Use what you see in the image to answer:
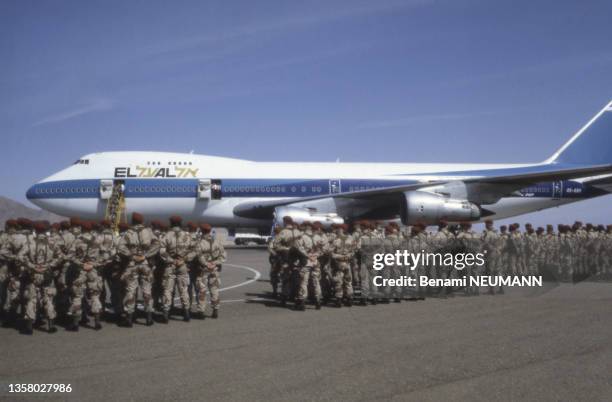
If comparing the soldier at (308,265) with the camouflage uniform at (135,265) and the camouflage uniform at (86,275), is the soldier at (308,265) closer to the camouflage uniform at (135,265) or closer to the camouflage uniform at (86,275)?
the camouflage uniform at (135,265)

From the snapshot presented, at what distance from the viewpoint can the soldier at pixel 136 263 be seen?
8555mm

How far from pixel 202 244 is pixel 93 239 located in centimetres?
192

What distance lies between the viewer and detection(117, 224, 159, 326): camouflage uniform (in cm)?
855

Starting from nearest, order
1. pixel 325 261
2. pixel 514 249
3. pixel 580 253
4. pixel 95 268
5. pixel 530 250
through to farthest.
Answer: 1. pixel 95 268
2. pixel 325 261
3. pixel 514 249
4. pixel 530 250
5. pixel 580 253

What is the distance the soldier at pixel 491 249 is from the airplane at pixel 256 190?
29.5 ft

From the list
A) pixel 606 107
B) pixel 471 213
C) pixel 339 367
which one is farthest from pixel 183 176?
pixel 606 107

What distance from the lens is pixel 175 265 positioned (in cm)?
916

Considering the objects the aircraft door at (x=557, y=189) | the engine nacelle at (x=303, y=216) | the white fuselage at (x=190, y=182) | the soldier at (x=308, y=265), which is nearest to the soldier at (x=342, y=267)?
the soldier at (x=308, y=265)

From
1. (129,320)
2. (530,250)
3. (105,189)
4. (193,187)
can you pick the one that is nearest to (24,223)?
(129,320)

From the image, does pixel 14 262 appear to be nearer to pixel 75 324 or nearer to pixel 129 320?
pixel 75 324

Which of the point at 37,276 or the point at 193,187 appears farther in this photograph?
the point at 193,187

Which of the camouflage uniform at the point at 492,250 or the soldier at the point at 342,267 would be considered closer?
the soldier at the point at 342,267

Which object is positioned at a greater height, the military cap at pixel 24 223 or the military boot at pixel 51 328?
the military cap at pixel 24 223

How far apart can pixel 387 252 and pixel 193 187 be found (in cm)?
1539
